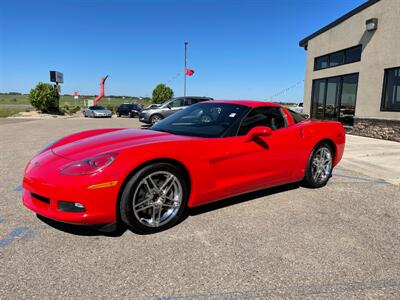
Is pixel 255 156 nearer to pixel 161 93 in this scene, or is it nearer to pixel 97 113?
pixel 97 113

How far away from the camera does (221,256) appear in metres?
2.80

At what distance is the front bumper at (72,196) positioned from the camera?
2770 mm

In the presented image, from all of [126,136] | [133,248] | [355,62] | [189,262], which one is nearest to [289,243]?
[189,262]

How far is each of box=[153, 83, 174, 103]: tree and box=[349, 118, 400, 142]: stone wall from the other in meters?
32.2

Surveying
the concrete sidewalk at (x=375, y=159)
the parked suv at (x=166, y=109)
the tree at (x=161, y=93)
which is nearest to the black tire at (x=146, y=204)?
the concrete sidewalk at (x=375, y=159)

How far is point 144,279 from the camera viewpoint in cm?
243

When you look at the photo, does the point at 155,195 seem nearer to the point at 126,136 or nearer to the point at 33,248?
the point at 126,136

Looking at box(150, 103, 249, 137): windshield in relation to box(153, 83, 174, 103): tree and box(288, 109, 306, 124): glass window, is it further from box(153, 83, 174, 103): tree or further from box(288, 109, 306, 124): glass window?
box(153, 83, 174, 103): tree

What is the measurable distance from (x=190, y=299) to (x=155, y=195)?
47.1 inches

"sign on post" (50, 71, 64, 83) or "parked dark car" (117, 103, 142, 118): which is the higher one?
"sign on post" (50, 71, 64, 83)

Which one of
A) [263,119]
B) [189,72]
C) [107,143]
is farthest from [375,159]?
[189,72]

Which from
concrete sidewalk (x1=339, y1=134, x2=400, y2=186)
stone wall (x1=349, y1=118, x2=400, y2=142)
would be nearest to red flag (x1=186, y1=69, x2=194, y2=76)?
stone wall (x1=349, y1=118, x2=400, y2=142)

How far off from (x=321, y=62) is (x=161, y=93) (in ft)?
97.5

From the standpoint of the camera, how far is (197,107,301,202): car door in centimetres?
356
